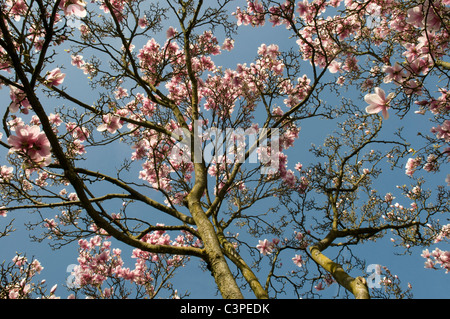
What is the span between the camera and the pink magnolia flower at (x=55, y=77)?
2.34 metres

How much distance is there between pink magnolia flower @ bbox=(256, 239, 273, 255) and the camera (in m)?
6.59

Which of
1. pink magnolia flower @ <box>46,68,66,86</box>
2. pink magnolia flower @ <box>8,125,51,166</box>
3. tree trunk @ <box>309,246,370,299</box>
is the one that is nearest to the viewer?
pink magnolia flower @ <box>8,125,51,166</box>

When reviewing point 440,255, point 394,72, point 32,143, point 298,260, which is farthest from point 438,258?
point 32,143

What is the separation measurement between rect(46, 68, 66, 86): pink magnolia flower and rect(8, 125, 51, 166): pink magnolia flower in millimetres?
674

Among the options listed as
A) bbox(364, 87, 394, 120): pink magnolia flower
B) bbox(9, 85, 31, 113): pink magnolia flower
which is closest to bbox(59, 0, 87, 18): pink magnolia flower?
bbox(9, 85, 31, 113): pink magnolia flower

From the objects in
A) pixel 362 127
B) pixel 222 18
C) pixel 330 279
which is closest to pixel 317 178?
pixel 362 127

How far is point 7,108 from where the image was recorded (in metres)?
2.28

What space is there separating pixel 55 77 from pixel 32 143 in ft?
2.51

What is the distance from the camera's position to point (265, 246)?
6.65 meters

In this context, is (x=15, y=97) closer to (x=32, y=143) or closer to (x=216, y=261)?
(x=32, y=143)

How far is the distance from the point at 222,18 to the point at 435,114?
3896 millimetres

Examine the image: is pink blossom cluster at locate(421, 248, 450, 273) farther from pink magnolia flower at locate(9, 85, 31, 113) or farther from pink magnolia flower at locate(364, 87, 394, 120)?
pink magnolia flower at locate(9, 85, 31, 113)

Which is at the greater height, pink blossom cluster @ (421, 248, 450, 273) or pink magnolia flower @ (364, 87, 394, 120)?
pink magnolia flower @ (364, 87, 394, 120)
